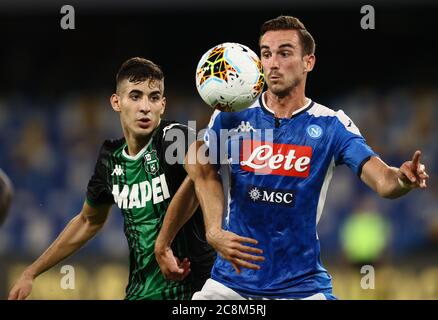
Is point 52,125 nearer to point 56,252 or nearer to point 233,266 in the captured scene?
point 56,252

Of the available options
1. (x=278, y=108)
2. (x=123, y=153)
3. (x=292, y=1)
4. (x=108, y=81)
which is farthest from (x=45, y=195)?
(x=278, y=108)

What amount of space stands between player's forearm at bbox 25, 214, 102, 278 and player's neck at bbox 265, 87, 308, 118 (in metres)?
2.16

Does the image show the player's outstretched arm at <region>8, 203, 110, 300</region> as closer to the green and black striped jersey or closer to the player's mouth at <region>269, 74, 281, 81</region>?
the green and black striped jersey

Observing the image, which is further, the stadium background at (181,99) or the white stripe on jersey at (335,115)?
the stadium background at (181,99)

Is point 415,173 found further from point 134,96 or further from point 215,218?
point 134,96

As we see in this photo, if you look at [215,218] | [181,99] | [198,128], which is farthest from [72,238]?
[181,99]

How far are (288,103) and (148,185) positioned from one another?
139 centimetres

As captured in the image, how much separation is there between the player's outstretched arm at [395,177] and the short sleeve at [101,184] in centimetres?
238

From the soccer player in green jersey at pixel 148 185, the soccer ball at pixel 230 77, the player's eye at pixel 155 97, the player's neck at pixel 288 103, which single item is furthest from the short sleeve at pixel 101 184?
the player's neck at pixel 288 103

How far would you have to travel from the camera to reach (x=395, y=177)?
18.0 ft

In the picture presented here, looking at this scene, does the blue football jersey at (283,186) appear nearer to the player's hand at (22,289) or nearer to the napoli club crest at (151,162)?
the napoli club crest at (151,162)

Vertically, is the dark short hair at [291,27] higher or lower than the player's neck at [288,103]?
higher

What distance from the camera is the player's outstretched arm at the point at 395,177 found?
202 inches

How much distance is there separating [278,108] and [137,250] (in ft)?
5.54
